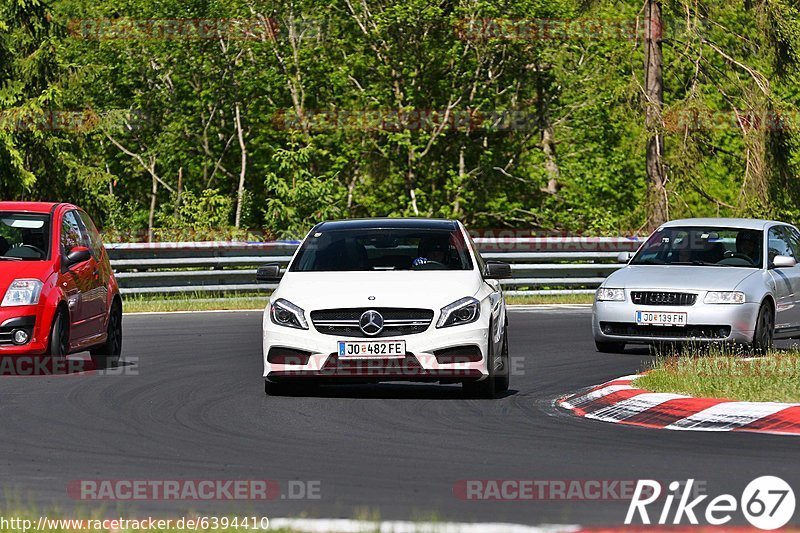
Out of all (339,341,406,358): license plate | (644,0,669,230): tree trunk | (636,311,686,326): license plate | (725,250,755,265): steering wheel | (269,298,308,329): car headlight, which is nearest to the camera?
(339,341,406,358): license plate

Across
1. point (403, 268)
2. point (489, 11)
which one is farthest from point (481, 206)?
point (403, 268)

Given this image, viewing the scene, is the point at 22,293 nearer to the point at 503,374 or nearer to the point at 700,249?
the point at 503,374

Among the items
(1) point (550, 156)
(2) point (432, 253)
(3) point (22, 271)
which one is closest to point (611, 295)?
(2) point (432, 253)

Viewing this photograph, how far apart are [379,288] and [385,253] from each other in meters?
1.47

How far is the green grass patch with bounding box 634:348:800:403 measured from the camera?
1269 cm

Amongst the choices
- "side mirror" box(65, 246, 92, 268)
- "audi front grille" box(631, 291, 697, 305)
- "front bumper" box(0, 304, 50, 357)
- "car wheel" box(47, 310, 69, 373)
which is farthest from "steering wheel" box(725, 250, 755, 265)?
"front bumper" box(0, 304, 50, 357)

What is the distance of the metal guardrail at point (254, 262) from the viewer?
87.7ft

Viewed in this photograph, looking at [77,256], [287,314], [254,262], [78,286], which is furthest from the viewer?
[254,262]

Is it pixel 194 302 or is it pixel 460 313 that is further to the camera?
pixel 194 302

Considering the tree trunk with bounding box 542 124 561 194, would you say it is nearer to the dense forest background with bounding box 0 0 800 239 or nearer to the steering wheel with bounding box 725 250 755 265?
the dense forest background with bounding box 0 0 800 239

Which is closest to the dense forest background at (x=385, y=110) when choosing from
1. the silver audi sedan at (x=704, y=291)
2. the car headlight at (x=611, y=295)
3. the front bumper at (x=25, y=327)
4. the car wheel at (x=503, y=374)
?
the silver audi sedan at (x=704, y=291)

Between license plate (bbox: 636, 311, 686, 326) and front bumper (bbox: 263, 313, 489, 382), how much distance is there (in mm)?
4881

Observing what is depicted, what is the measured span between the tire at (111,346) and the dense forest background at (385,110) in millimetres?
19111

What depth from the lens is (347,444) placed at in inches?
417
